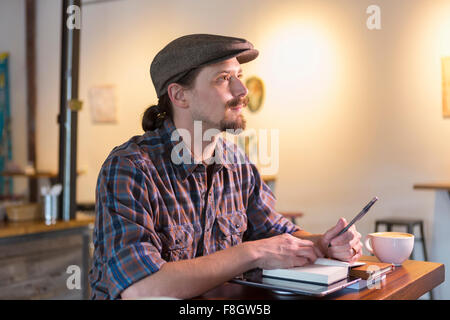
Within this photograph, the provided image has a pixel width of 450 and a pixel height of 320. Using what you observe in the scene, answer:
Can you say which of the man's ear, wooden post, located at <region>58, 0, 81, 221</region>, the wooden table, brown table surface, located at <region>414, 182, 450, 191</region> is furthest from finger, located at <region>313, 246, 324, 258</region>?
the wooden table

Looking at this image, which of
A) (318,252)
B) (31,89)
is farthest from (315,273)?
(31,89)

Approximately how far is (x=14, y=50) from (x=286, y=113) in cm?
398

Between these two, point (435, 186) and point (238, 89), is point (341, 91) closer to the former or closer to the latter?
point (435, 186)

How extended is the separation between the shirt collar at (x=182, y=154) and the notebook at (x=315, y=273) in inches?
17.3

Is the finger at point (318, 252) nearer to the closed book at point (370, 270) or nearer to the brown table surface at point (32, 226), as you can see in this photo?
the closed book at point (370, 270)

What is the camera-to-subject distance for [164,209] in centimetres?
137

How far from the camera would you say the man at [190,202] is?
3.86 ft

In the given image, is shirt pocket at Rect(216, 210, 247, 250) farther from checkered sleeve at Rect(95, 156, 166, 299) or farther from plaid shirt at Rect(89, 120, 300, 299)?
checkered sleeve at Rect(95, 156, 166, 299)

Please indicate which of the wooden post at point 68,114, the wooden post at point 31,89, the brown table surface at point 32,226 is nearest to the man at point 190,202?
the brown table surface at point 32,226

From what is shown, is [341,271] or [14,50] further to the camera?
[14,50]

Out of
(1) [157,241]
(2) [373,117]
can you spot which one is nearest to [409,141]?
(2) [373,117]

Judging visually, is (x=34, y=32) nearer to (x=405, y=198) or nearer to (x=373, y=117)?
(x=373, y=117)

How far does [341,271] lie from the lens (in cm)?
113
